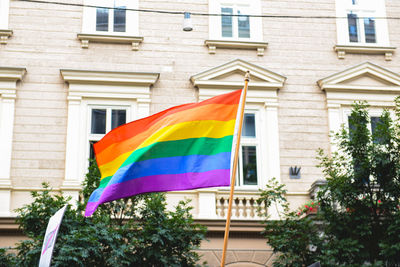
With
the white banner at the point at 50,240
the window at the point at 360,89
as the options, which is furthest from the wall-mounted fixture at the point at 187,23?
the white banner at the point at 50,240

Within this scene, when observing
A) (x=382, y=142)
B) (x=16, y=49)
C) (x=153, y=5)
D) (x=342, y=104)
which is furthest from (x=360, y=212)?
(x=16, y=49)

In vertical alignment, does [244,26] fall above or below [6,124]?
above

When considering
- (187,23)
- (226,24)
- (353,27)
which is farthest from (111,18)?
(353,27)

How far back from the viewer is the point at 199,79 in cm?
1714

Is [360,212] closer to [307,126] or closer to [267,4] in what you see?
[307,126]

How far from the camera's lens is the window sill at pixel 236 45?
17.6 metres

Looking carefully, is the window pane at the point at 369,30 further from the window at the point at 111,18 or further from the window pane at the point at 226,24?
the window at the point at 111,18

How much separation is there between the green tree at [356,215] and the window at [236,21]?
548 centimetres

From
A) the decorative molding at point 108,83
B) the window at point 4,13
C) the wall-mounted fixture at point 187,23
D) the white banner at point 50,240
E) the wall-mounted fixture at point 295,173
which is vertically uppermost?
the window at point 4,13

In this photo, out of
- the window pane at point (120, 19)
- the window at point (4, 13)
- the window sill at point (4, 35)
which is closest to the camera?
the window sill at point (4, 35)

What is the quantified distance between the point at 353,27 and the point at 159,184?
9.89 metres

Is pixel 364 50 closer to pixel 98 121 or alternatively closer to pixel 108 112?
pixel 108 112

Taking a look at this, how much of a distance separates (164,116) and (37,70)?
6593 mm

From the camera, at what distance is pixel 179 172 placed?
10.8m
